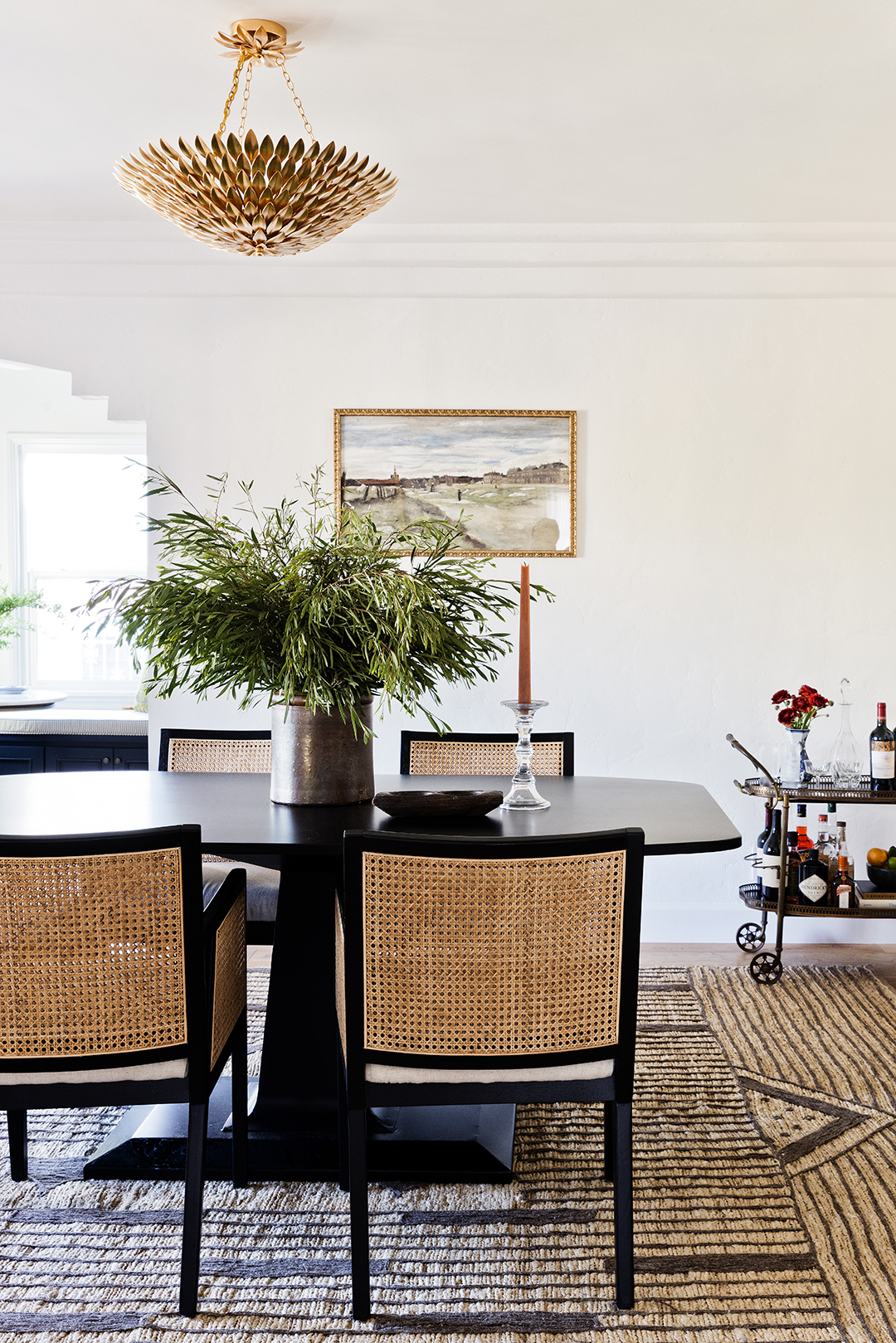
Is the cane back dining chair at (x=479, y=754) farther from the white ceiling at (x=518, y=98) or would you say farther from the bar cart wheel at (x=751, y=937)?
the white ceiling at (x=518, y=98)

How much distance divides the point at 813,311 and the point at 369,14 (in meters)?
2.30

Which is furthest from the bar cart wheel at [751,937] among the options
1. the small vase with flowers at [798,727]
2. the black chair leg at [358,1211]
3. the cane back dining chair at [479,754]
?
the black chair leg at [358,1211]

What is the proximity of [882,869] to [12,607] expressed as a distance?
4064mm

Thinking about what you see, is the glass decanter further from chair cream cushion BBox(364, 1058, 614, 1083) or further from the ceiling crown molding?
chair cream cushion BBox(364, 1058, 614, 1083)

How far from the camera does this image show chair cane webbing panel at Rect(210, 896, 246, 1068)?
1.93 meters

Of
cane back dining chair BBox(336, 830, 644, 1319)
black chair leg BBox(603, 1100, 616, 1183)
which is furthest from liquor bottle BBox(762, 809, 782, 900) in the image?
cane back dining chair BBox(336, 830, 644, 1319)

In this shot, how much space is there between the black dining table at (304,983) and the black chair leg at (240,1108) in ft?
0.16

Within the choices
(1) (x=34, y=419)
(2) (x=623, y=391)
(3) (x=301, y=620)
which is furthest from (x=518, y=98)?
(1) (x=34, y=419)

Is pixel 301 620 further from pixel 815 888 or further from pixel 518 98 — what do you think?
pixel 815 888

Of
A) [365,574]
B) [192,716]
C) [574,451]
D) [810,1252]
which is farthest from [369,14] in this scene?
[810,1252]

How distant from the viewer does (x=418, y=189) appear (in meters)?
3.63

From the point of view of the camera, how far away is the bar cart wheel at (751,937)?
3893mm

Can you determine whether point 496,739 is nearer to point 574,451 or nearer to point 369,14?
point 574,451

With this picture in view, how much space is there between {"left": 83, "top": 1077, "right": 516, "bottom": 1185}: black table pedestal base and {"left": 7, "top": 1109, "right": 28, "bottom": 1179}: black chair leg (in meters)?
0.14
